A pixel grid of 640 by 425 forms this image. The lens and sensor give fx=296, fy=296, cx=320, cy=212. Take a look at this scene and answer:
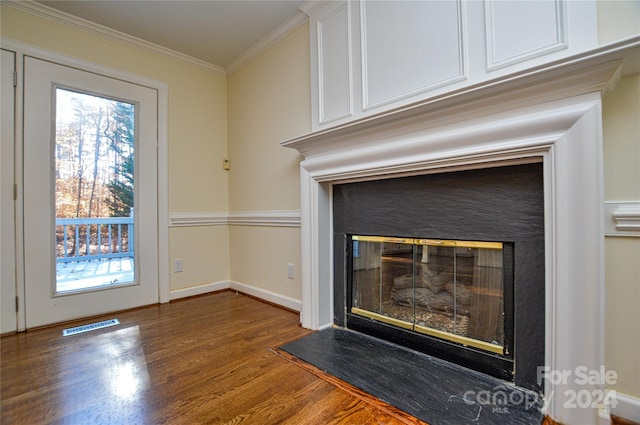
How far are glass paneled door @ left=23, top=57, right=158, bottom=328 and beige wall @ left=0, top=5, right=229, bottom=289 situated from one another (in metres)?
0.18

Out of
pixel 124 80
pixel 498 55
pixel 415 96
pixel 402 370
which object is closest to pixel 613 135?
pixel 498 55

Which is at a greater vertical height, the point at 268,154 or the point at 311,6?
the point at 311,6

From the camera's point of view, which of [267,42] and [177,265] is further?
[177,265]

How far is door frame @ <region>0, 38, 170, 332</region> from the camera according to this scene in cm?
210

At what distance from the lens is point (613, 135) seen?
1.16 metres

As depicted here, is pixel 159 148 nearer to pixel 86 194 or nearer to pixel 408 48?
pixel 86 194

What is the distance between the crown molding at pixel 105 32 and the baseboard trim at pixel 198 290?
2203 millimetres

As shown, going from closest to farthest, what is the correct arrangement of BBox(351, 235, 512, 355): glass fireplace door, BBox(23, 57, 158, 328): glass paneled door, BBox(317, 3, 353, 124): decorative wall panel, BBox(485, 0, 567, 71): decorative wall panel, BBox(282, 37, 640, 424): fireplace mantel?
BBox(282, 37, 640, 424): fireplace mantel → BBox(485, 0, 567, 71): decorative wall panel → BBox(351, 235, 512, 355): glass fireplace door → BBox(317, 3, 353, 124): decorative wall panel → BBox(23, 57, 158, 328): glass paneled door

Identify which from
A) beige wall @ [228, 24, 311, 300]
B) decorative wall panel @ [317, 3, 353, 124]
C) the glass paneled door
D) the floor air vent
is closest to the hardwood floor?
the floor air vent

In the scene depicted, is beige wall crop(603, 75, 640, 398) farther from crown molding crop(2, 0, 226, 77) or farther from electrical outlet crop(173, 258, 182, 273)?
crown molding crop(2, 0, 226, 77)

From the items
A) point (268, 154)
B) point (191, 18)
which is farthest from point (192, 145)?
point (191, 18)

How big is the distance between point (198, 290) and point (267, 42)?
2.41 metres

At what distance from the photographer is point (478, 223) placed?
145 cm

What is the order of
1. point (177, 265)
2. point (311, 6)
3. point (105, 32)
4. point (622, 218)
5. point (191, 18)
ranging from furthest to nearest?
point (177, 265) < point (105, 32) < point (191, 18) < point (311, 6) < point (622, 218)
